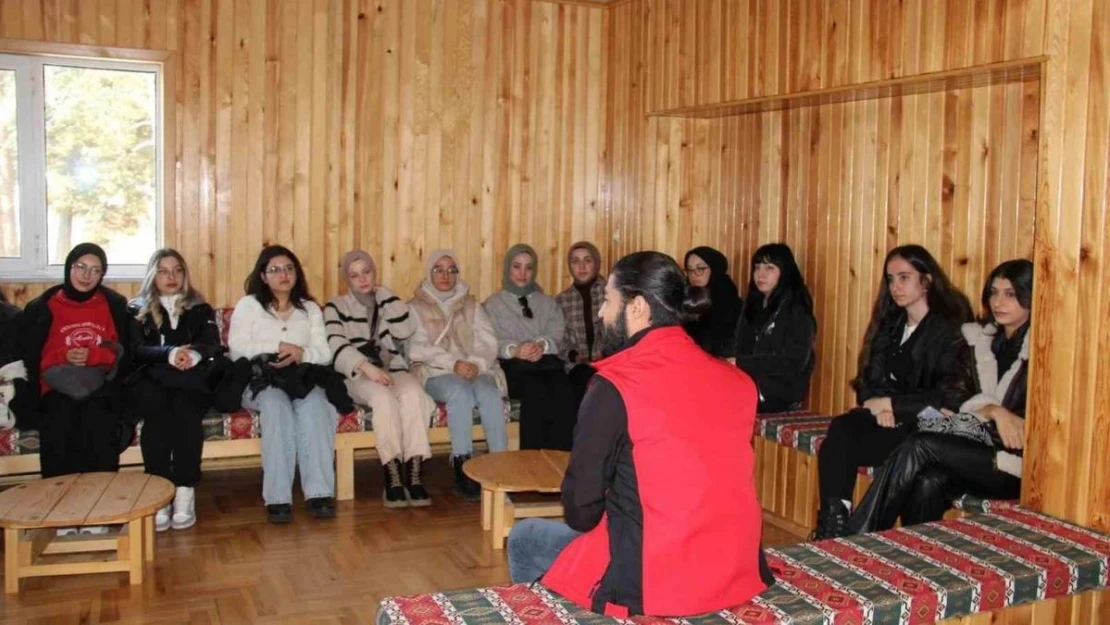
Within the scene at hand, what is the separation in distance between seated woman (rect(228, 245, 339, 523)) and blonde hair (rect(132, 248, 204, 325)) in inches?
9.3

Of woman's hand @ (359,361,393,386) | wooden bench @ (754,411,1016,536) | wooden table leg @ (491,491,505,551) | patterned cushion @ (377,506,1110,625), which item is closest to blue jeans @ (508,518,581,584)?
patterned cushion @ (377,506,1110,625)

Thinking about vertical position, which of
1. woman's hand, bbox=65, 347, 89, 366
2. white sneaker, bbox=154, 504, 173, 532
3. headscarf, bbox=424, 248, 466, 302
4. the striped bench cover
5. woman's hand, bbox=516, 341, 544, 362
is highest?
headscarf, bbox=424, 248, 466, 302

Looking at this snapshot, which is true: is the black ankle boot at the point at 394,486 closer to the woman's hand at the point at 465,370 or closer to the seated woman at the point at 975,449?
the woman's hand at the point at 465,370

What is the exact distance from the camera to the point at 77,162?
5637mm

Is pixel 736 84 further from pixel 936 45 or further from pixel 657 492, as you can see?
pixel 657 492

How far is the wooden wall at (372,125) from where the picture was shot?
5.70 m

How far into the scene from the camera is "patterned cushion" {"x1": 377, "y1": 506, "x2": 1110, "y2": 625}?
2.60m

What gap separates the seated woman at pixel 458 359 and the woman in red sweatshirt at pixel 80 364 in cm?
145

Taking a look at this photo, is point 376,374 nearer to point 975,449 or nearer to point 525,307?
point 525,307

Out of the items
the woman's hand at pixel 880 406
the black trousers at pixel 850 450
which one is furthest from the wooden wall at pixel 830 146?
the black trousers at pixel 850 450

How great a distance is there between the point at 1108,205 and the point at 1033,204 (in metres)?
0.87

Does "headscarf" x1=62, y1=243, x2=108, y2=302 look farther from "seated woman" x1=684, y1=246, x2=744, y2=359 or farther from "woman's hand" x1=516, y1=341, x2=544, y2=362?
"seated woman" x1=684, y1=246, x2=744, y2=359

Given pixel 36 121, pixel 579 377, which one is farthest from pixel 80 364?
pixel 579 377

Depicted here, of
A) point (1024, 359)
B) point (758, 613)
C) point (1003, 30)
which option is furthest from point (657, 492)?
point (1003, 30)
